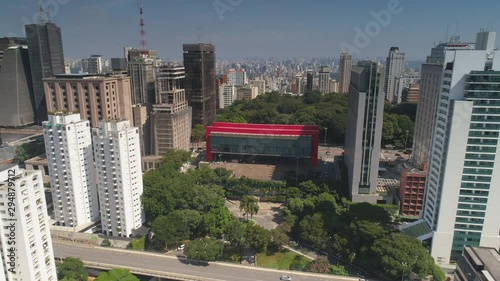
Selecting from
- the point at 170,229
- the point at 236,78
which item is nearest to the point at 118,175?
the point at 170,229

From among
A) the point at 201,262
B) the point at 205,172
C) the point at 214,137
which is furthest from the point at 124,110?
the point at 201,262

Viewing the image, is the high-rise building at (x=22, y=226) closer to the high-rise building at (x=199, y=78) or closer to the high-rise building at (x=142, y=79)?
the high-rise building at (x=199, y=78)

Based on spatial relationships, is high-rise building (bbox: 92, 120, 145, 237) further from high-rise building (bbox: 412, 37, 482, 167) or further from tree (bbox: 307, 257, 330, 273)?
high-rise building (bbox: 412, 37, 482, 167)

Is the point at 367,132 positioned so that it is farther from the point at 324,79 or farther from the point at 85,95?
the point at 324,79

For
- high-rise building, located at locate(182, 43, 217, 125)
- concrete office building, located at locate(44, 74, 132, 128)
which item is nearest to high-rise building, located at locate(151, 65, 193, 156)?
concrete office building, located at locate(44, 74, 132, 128)

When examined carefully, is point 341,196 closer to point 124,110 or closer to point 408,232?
point 408,232
